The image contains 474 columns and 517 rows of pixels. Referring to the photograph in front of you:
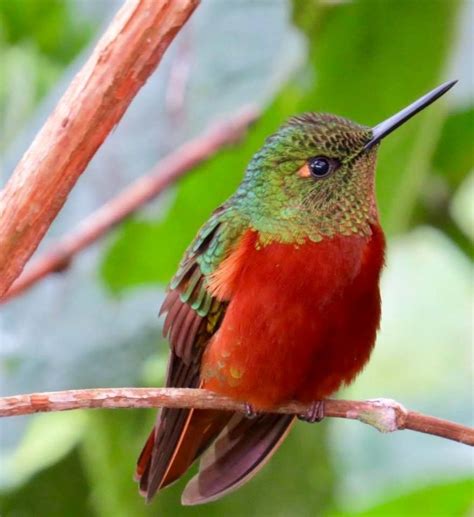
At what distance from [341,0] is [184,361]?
88cm

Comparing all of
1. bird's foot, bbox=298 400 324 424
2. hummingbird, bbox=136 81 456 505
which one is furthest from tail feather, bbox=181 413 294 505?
bird's foot, bbox=298 400 324 424

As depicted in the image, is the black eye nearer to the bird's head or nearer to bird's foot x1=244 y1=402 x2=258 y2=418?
the bird's head

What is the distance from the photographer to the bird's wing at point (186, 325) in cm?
192

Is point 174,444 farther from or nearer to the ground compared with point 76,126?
nearer to the ground

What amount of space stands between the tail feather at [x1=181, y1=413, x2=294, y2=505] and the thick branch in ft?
2.58

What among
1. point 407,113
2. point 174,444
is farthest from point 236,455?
point 407,113

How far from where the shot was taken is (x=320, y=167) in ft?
6.55

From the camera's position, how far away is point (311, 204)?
1.96 m

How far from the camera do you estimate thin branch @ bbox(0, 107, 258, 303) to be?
2.07 metres

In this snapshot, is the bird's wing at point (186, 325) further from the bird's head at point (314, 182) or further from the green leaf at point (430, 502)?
the green leaf at point (430, 502)

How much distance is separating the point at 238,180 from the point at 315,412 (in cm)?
58

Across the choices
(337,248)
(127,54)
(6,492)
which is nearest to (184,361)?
(337,248)

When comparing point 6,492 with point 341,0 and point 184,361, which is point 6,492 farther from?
point 341,0

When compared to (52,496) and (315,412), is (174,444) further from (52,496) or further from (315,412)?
(52,496)
